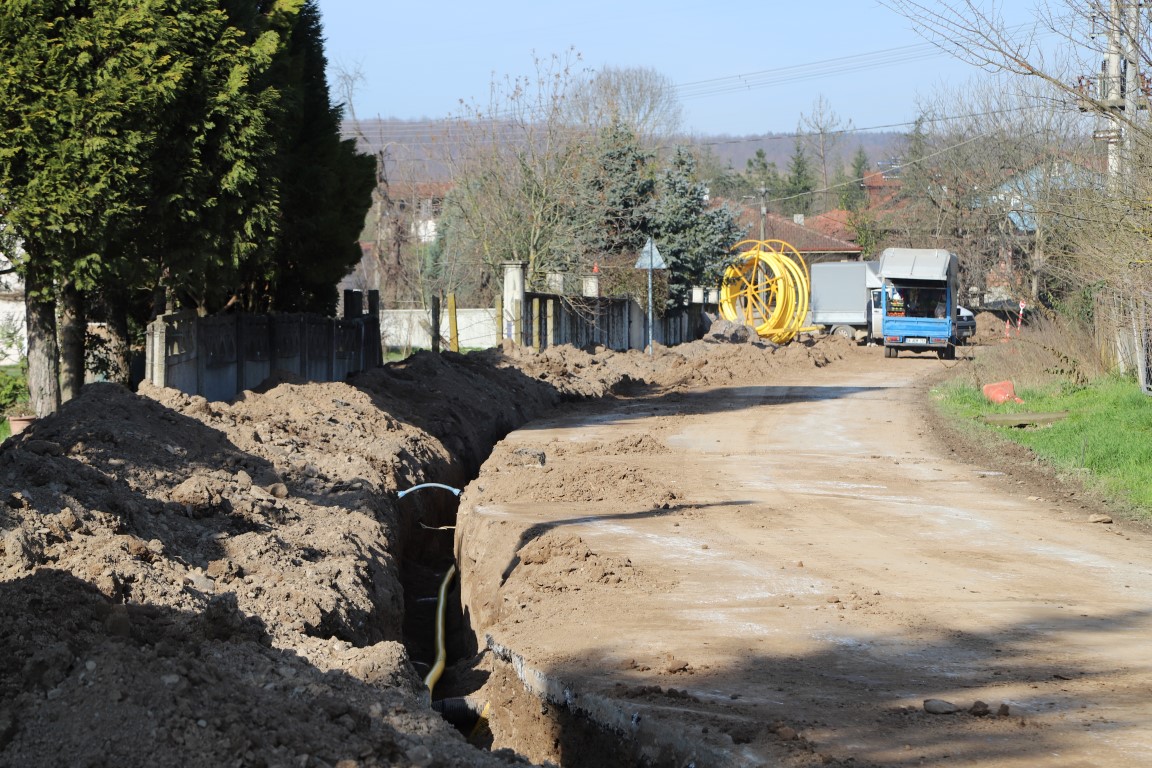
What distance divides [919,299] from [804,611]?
99.5ft

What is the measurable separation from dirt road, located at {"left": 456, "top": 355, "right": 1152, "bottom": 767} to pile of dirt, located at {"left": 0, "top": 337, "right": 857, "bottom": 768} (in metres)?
0.66

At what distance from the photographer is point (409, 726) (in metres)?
4.98

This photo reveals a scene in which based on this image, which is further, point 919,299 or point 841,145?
point 841,145

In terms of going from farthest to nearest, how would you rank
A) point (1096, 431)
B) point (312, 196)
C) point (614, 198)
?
point (614, 198), point (312, 196), point (1096, 431)

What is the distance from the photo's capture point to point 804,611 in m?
7.54

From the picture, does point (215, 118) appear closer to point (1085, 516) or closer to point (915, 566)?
point (915, 566)

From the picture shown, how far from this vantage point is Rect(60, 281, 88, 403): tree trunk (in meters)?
13.4

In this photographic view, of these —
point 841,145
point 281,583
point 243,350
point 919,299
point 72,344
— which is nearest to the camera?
point 281,583

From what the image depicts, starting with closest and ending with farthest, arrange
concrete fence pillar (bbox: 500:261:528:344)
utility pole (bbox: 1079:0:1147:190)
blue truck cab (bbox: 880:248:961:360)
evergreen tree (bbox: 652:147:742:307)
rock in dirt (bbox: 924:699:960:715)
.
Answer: rock in dirt (bbox: 924:699:960:715), utility pole (bbox: 1079:0:1147:190), concrete fence pillar (bbox: 500:261:528:344), blue truck cab (bbox: 880:248:961:360), evergreen tree (bbox: 652:147:742:307)

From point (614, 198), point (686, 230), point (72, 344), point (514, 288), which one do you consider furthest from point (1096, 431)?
point (686, 230)

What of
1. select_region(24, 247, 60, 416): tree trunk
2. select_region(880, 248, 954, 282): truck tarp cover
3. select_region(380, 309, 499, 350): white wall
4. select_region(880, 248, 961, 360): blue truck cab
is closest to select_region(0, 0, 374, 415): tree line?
select_region(24, 247, 60, 416): tree trunk

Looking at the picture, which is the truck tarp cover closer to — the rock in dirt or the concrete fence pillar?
the concrete fence pillar

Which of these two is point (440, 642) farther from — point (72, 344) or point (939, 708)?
point (72, 344)

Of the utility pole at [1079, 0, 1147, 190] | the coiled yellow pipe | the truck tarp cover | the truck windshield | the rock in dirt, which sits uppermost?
the utility pole at [1079, 0, 1147, 190]
